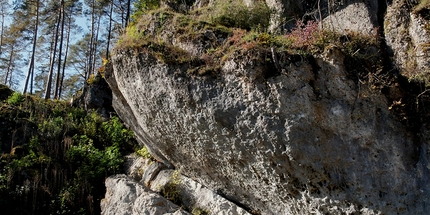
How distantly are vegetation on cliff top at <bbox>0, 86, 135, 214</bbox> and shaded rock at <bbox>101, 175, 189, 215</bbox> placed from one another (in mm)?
682

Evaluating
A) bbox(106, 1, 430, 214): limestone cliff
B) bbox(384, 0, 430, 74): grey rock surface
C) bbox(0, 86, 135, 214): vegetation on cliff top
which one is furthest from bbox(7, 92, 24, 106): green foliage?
bbox(384, 0, 430, 74): grey rock surface

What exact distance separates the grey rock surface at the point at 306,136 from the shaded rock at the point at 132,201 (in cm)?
163

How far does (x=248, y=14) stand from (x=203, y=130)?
10.4ft

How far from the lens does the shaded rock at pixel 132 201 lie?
656 centimetres

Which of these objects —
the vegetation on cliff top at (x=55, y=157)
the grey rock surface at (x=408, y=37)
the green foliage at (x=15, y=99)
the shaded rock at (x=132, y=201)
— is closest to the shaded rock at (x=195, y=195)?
the shaded rock at (x=132, y=201)

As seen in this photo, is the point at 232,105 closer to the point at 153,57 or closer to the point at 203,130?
the point at 203,130

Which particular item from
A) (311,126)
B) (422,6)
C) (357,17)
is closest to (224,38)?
(311,126)

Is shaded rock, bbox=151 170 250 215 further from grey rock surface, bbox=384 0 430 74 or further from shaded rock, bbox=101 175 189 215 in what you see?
grey rock surface, bbox=384 0 430 74

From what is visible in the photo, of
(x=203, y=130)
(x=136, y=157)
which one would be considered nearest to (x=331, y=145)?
(x=203, y=130)

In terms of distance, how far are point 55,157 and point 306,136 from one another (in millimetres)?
6754

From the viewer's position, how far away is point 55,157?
29.0 ft

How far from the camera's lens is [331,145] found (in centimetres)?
491

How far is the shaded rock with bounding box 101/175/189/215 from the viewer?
656cm

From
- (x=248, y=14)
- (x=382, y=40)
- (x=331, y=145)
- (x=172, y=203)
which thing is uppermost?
(x=248, y=14)
